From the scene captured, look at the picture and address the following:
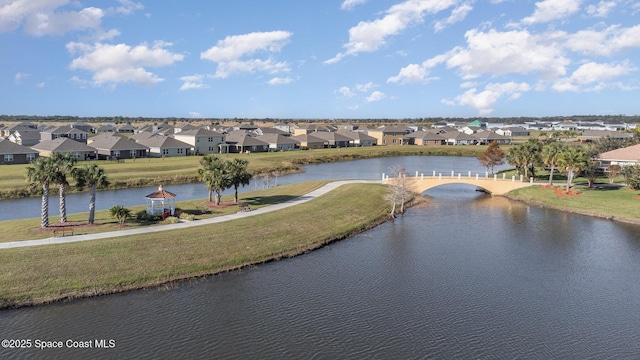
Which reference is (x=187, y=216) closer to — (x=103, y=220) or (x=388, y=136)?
(x=103, y=220)

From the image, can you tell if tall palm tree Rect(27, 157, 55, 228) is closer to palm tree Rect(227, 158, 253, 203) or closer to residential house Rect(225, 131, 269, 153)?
palm tree Rect(227, 158, 253, 203)

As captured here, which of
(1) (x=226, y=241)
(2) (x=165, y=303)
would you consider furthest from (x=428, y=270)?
(2) (x=165, y=303)

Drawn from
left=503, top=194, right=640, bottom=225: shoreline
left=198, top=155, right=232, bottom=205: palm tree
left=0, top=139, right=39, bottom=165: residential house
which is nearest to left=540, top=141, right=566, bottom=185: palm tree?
left=503, top=194, right=640, bottom=225: shoreline

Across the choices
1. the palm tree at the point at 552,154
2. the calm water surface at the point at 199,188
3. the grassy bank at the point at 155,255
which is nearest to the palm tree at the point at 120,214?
the grassy bank at the point at 155,255

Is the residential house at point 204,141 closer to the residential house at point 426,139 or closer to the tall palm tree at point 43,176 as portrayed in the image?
the residential house at point 426,139

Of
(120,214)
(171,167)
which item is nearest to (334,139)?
(171,167)

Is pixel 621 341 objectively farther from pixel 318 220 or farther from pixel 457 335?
pixel 318 220

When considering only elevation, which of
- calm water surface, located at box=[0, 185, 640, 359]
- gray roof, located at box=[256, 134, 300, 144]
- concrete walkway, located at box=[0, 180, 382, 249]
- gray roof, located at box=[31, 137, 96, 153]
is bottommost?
calm water surface, located at box=[0, 185, 640, 359]
